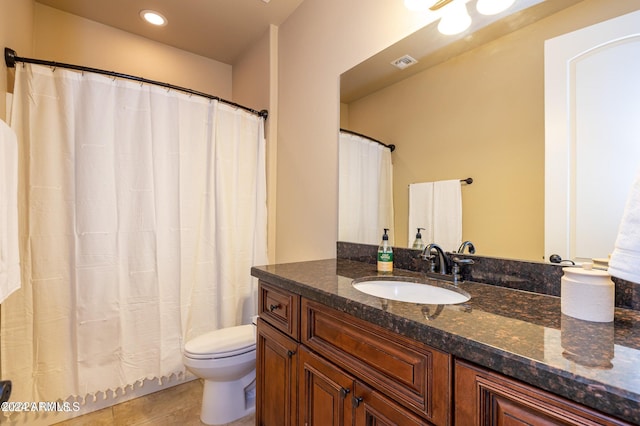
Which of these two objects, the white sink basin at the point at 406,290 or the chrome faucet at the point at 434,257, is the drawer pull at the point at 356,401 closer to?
the white sink basin at the point at 406,290

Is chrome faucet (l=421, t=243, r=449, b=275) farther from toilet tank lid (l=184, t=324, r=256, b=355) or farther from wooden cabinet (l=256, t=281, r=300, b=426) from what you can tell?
toilet tank lid (l=184, t=324, r=256, b=355)

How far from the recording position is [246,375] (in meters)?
1.70

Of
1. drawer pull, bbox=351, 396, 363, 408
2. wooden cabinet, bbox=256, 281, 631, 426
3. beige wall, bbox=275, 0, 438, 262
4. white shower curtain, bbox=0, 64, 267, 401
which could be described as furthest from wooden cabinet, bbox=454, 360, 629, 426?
white shower curtain, bbox=0, 64, 267, 401

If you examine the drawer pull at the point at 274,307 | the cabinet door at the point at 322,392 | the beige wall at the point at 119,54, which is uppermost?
the beige wall at the point at 119,54

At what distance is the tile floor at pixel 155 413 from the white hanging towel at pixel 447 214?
58.1 inches

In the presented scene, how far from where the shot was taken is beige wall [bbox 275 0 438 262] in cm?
151

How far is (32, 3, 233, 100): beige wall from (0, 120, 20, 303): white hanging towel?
1049 millimetres

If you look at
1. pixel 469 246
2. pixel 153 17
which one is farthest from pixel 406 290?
pixel 153 17

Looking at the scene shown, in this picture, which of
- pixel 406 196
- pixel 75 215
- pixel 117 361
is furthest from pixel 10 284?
pixel 406 196

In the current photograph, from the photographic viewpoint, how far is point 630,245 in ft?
1.96

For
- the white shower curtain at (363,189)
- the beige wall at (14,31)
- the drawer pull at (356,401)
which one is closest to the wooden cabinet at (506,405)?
the drawer pull at (356,401)

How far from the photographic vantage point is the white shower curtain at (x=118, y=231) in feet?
4.78

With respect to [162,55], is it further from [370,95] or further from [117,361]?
[117,361]

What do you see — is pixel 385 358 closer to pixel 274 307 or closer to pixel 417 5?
pixel 274 307
